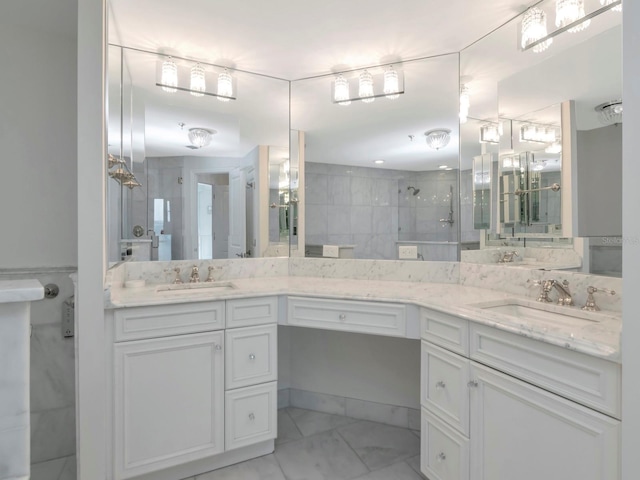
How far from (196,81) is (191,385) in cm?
175

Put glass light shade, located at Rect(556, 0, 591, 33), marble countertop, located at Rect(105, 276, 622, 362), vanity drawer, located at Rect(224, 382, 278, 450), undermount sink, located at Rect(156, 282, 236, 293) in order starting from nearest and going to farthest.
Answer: marble countertop, located at Rect(105, 276, 622, 362) < glass light shade, located at Rect(556, 0, 591, 33) < vanity drawer, located at Rect(224, 382, 278, 450) < undermount sink, located at Rect(156, 282, 236, 293)

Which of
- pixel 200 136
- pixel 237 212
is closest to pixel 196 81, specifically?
pixel 200 136

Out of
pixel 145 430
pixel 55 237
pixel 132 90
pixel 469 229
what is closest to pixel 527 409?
pixel 469 229

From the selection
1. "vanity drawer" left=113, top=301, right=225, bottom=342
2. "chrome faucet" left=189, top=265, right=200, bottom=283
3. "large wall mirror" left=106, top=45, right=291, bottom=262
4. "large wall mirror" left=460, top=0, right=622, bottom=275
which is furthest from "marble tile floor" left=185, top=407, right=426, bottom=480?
"large wall mirror" left=460, top=0, right=622, bottom=275

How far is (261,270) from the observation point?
242cm

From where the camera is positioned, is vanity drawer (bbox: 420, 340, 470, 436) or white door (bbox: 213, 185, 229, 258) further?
white door (bbox: 213, 185, 229, 258)

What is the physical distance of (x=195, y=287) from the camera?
2.12 meters

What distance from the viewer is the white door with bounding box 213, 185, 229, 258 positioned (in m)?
2.32

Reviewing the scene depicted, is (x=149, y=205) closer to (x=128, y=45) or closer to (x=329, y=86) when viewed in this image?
(x=128, y=45)

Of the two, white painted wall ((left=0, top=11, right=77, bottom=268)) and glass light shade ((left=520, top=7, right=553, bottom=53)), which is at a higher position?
glass light shade ((left=520, top=7, right=553, bottom=53))

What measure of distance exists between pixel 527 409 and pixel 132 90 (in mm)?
2504

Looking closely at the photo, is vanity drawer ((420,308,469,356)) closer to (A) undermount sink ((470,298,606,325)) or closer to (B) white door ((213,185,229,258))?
(A) undermount sink ((470,298,606,325))

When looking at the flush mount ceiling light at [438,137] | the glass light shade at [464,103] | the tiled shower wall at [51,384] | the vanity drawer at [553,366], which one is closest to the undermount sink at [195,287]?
the tiled shower wall at [51,384]

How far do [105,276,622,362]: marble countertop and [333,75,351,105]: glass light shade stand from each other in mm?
1187
